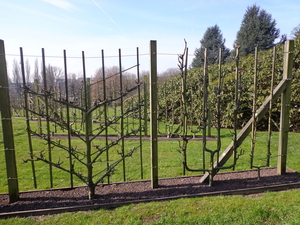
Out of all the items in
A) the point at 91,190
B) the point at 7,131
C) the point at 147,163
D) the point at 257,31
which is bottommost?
the point at 147,163

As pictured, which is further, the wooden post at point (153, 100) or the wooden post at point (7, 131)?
the wooden post at point (153, 100)

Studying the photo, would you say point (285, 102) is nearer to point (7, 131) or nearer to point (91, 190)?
point (91, 190)

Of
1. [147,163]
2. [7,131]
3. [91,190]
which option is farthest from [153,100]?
[147,163]

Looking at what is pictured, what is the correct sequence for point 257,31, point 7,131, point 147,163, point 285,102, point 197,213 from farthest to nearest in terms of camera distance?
point 257,31 < point 147,163 < point 285,102 < point 7,131 < point 197,213

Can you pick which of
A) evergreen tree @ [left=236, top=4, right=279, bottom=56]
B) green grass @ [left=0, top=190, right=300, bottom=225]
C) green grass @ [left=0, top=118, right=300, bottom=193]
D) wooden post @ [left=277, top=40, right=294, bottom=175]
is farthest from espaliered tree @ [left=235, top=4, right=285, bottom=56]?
green grass @ [left=0, top=190, right=300, bottom=225]

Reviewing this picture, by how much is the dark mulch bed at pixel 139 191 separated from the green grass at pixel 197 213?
0.74 feet

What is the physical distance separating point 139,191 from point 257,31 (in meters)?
24.5

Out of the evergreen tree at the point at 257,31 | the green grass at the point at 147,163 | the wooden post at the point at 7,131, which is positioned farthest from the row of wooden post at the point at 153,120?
the evergreen tree at the point at 257,31

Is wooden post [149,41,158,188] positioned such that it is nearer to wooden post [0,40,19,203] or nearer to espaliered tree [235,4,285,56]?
wooden post [0,40,19,203]

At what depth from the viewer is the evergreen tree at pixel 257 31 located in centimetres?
2200

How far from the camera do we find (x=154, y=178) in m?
3.33

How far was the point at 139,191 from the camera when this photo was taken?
328cm

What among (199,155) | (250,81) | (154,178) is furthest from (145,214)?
(250,81)

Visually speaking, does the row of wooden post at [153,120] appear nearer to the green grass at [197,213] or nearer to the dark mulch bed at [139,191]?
the dark mulch bed at [139,191]
